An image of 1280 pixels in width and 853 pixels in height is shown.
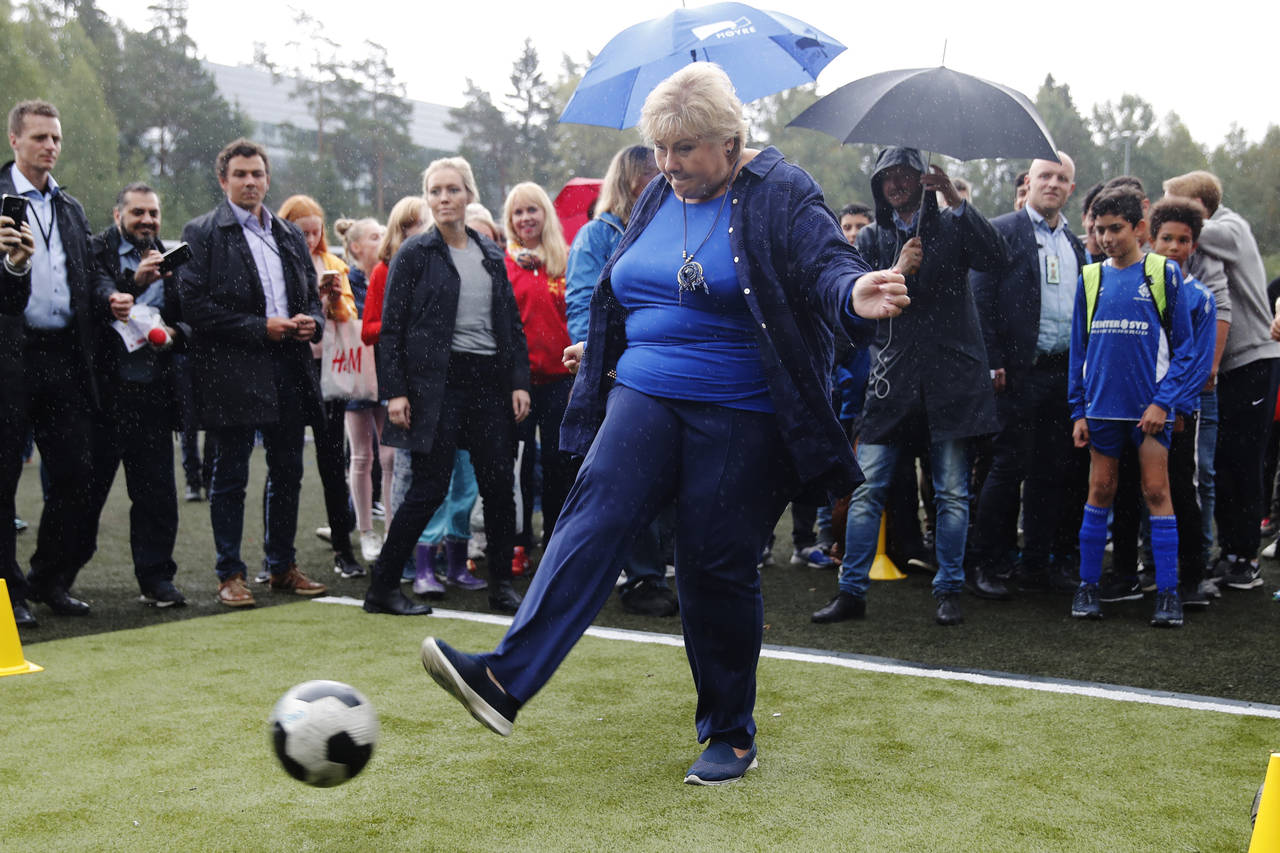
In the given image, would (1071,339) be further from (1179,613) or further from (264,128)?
(264,128)

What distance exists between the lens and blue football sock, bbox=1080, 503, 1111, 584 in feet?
18.8

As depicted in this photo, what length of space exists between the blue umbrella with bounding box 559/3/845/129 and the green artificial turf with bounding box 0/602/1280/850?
8.82 ft

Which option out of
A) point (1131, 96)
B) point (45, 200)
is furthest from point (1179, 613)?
point (1131, 96)

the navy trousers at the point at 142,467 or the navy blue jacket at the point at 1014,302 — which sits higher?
the navy blue jacket at the point at 1014,302

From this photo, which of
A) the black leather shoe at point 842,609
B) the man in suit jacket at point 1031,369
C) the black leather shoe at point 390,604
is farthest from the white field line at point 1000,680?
the man in suit jacket at point 1031,369

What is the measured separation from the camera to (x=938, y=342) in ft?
18.4

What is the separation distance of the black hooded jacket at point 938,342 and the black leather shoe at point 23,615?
12.9ft

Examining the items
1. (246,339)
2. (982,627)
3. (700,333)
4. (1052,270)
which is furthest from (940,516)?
(246,339)

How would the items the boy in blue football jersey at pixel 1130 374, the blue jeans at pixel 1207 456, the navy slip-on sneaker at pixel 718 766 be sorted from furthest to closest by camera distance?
the blue jeans at pixel 1207 456, the boy in blue football jersey at pixel 1130 374, the navy slip-on sneaker at pixel 718 766

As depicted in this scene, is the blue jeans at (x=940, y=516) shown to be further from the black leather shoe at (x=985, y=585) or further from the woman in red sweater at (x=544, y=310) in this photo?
the woman in red sweater at (x=544, y=310)

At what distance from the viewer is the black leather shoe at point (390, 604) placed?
19.7ft

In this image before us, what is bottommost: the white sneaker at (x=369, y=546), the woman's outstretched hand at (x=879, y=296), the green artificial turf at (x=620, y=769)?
the white sneaker at (x=369, y=546)

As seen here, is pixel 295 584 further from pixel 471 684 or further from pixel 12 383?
pixel 471 684

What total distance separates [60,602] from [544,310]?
286cm
